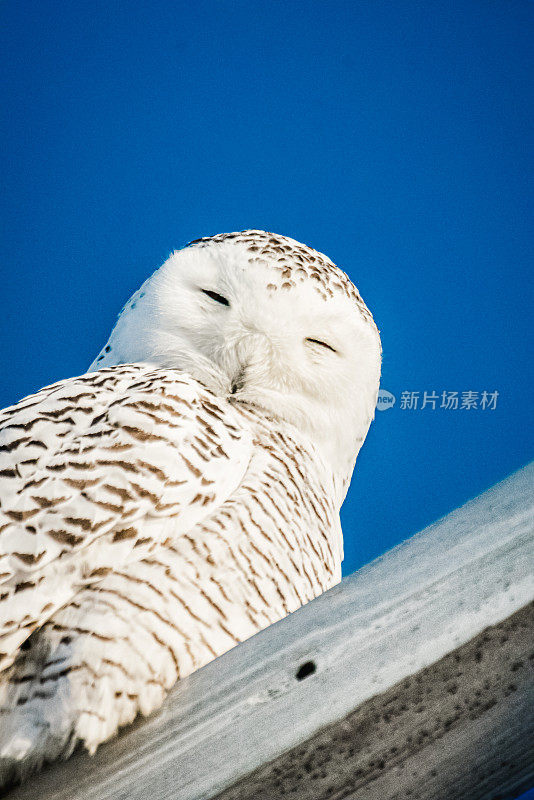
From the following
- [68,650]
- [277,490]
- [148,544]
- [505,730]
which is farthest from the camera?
[277,490]

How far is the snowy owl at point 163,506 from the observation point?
0.82 meters

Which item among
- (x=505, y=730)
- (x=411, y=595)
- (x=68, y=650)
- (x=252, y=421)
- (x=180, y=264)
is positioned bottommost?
(x=505, y=730)

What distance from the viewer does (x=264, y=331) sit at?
5.09ft

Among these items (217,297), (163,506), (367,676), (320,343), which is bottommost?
(367,676)

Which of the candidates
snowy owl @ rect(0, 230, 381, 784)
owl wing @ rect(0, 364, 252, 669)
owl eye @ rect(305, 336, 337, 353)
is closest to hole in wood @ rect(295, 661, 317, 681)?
snowy owl @ rect(0, 230, 381, 784)

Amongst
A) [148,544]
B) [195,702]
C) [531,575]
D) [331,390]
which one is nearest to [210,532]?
[148,544]

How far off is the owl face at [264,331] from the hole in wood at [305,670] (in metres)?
0.98

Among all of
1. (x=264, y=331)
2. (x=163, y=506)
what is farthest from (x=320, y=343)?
(x=163, y=506)

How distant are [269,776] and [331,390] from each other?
3.98 feet

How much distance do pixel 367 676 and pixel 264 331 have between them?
1094 mm

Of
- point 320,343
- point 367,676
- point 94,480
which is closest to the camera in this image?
point 367,676

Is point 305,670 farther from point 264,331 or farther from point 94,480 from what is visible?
point 264,331

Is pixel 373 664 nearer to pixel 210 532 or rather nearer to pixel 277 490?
pixel 210 532

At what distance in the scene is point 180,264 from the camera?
1.73m
